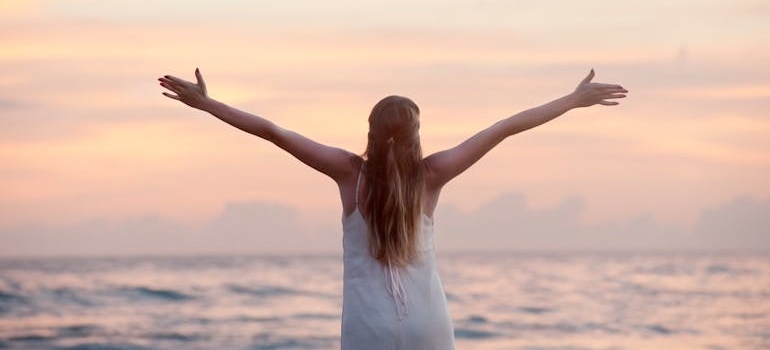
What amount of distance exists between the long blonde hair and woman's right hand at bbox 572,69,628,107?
65cm

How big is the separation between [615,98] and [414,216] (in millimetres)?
926

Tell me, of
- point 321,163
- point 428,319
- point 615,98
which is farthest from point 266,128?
point 615,98

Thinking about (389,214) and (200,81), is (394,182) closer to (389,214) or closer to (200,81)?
(389,214)

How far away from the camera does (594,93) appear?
4449 mm

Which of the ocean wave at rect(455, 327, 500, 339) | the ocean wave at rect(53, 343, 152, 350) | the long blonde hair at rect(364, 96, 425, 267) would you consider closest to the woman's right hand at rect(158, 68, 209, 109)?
the long blonde hair at rect(364, 96, 425, 267)

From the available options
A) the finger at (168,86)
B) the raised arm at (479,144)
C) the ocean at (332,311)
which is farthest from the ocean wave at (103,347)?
the raised arm at (479,144)

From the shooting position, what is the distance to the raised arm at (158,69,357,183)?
4.12 m

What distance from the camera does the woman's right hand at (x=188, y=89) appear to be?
422 cm

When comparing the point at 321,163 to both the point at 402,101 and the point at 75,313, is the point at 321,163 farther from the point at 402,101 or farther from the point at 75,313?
the point at 75,313

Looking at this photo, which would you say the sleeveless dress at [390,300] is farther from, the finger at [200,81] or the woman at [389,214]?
the finger at [200,81]

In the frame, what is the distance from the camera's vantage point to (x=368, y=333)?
414 centimetres

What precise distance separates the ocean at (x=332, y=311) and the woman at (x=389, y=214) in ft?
52.3

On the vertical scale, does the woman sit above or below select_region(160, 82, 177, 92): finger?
below

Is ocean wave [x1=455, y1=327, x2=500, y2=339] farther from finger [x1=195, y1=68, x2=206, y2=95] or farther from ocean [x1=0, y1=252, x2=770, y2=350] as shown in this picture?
finger [x1=195, y1=68, x2=206, y2=95]
